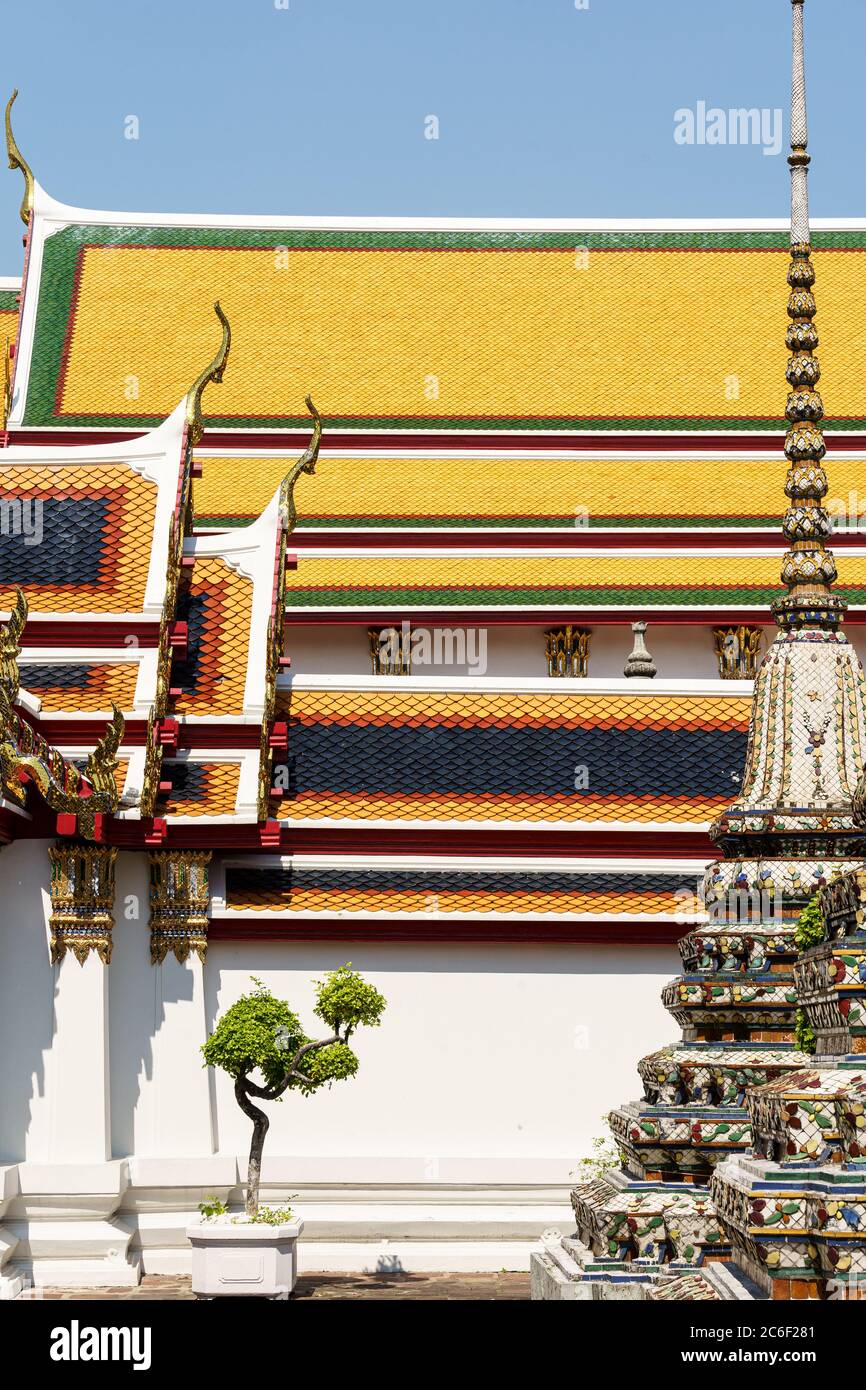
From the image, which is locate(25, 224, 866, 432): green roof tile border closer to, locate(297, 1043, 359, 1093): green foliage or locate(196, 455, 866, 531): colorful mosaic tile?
locate(196, 455, 866, 531): colorful mosaic tile

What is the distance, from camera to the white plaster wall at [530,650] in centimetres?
2303

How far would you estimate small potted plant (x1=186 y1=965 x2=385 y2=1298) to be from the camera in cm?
1339

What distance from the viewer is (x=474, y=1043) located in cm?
1620

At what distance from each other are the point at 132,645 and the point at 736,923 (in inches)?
263

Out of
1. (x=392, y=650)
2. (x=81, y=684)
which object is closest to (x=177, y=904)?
(x=81, y=684)

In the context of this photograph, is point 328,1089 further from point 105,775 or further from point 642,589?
point 642,589

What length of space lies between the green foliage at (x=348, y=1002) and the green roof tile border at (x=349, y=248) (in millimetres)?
11500

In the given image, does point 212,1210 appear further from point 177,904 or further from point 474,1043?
point 474,1043

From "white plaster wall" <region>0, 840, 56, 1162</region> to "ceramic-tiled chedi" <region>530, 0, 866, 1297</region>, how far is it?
4.90 metres

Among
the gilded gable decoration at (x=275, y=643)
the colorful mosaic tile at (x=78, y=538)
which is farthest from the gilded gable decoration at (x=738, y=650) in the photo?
the colorful mosaic tile at (x=78, y=538)

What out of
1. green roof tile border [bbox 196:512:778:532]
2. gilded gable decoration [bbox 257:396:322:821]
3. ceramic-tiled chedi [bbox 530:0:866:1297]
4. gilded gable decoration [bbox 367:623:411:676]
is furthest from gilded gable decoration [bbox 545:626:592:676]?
ceramic-tiled chedi [bbox 530:0:866:1297]

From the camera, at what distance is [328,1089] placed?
16.0 m

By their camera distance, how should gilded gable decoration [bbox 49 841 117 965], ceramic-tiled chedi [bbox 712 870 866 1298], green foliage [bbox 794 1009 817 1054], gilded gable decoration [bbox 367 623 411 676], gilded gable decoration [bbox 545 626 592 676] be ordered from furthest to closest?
gilded gable decoration [bbox 545 626 592 676]
gilded gable decoration [bbox 367 623 411 676]
gilded gable decoration [bbox 49 841 117 965]
green foliage [bbox 794 1009 817 1054]
ceramic-tiled chedi [bbox 712 870 866 1298]

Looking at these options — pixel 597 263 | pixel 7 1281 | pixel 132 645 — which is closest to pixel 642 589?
pixel 597 263
